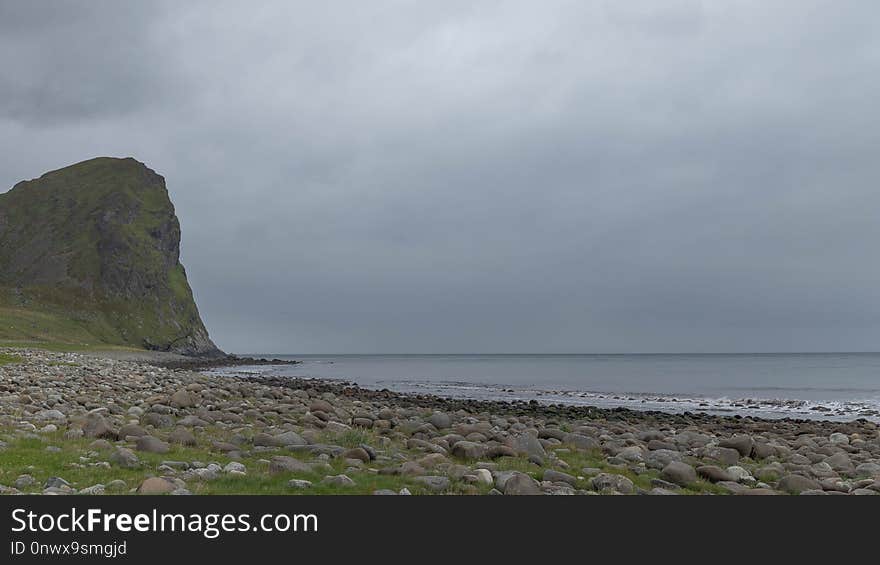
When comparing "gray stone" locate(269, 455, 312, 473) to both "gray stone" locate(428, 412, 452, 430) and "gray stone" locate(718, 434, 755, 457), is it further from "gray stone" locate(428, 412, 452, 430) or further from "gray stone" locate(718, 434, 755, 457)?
"gray stone" locate(718, 434, 755, 457)

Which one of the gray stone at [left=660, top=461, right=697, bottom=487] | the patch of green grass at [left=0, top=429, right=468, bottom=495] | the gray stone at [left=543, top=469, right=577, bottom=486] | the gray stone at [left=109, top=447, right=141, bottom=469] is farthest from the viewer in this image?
the gray stone at [left=660, top=461, right=697, bottom=487]

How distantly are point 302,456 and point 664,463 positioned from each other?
936 cm

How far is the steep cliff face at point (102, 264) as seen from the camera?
141 meters

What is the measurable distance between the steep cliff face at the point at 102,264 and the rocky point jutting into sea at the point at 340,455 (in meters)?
113

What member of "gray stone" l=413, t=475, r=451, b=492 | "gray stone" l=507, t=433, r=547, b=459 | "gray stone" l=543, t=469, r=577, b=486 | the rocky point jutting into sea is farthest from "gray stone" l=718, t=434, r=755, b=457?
"gray stone" l=413, t=475, r=451, b=492

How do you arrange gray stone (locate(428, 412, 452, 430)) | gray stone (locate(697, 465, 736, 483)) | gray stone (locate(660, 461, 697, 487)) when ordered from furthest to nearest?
gray stone (locate(428, 412, 452, 430)) → gray stone (locate(697, 465, 736, 483)) → gray stone (locate(660, 461, 697, 487))

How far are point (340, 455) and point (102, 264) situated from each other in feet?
564

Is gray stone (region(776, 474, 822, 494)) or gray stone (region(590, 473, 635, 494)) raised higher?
gray stone (region(590, 473, 635, 494))

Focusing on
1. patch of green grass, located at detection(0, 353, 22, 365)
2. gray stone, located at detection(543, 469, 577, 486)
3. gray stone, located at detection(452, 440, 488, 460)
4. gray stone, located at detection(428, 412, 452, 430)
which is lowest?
gray stone, located at detection(428, 412, 452, 430)

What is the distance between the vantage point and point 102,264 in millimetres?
161500

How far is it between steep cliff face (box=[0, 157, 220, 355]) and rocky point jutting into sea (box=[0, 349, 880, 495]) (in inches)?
4435

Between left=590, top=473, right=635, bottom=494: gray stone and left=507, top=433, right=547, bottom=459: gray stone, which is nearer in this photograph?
left=590, top=473, right=635, bottom=494: gray stone

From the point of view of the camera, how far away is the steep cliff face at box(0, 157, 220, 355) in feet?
463

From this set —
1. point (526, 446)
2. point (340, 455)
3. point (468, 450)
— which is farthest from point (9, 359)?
point (526, 446)
